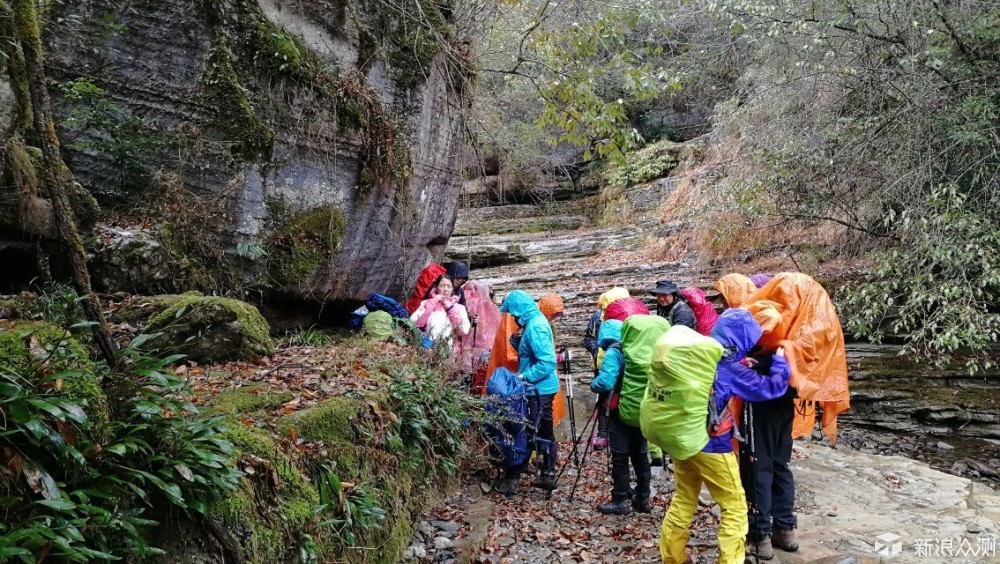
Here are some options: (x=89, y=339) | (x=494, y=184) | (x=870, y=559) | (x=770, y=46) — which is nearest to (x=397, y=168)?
(x=89, y=339)

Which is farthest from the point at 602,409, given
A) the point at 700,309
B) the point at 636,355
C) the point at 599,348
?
the point at 636,355

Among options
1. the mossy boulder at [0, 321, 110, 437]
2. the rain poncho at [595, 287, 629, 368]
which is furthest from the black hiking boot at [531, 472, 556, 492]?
the mossy boulder at [0, 321, 110, 437]

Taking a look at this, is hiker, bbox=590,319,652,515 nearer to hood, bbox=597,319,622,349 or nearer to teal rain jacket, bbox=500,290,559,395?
hood, bbox=597,319,622,349

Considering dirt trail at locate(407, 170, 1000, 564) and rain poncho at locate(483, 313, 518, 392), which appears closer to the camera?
dirt trail at locate(407, 170, 1000, 564)

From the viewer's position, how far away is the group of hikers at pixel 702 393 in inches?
161

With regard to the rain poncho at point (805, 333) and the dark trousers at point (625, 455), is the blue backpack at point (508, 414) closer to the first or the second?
the dark trousers at point (625, 455)

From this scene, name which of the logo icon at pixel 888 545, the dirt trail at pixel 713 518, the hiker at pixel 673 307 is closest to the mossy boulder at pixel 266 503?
the dirt trail at pixel 713 518

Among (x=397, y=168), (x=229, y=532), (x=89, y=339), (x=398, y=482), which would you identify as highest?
(x=397, y=168)

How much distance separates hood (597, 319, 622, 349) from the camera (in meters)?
6.04

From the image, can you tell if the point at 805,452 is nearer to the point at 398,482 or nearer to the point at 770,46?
the point at 398,482

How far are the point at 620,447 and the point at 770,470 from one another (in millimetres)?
1414

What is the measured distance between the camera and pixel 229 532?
2855 mm

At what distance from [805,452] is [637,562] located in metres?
4.57

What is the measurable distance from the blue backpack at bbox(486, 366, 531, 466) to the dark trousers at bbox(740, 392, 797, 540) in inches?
85.8
